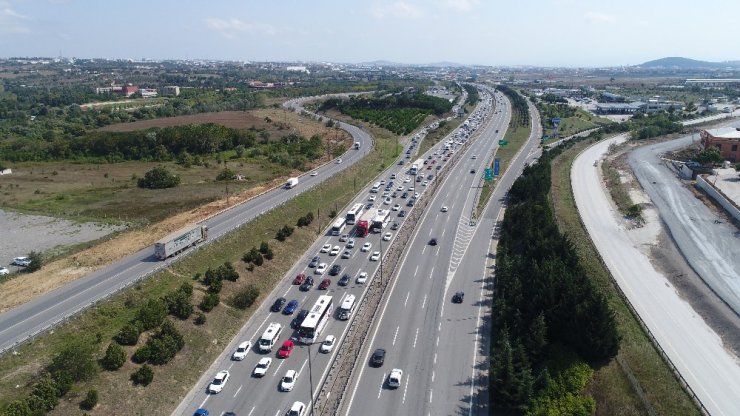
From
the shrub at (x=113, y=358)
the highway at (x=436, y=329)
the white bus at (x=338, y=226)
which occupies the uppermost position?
the shrub at (x=113, y=358)

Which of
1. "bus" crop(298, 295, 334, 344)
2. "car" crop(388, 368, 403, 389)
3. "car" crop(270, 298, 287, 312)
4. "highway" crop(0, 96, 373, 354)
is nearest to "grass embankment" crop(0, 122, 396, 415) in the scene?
"highway" crop(0, 96, 373, 354)

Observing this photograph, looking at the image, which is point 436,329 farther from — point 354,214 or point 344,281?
point 354,214

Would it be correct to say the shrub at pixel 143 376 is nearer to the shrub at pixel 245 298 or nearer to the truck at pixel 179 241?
the shrub at pixel 245 298

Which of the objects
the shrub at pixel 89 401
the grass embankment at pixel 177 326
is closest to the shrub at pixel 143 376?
→ the grass embankment at pixel 177 326

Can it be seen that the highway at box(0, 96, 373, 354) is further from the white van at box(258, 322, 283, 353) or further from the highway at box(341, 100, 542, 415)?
the highway at box(341, 100, 542, 415)

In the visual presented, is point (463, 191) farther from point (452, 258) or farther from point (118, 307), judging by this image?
point (118, 307)

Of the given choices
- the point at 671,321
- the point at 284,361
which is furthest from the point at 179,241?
the point at 671,321
